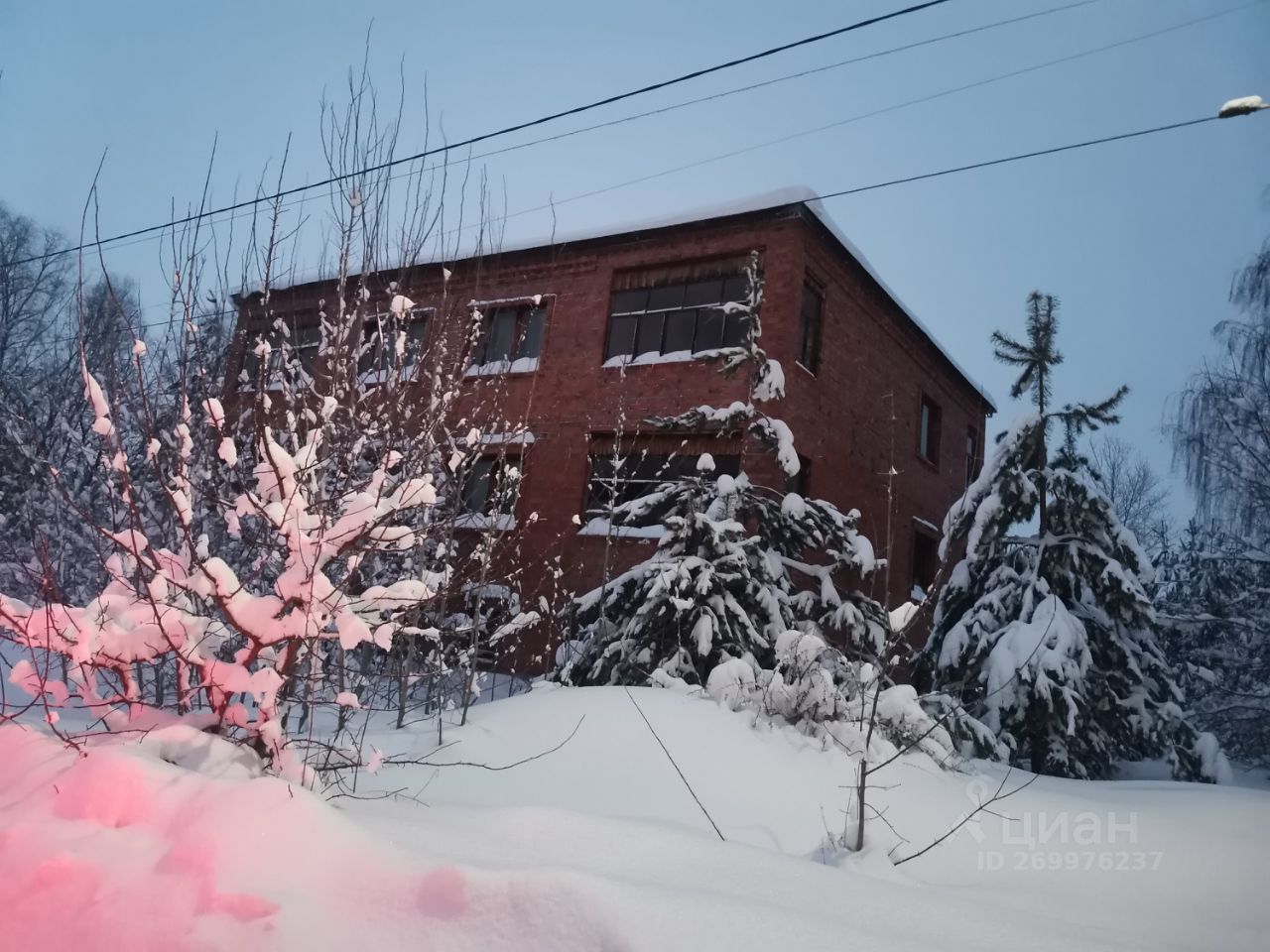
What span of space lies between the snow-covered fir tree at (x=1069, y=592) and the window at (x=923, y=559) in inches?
241

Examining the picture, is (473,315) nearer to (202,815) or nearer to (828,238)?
(202,815)

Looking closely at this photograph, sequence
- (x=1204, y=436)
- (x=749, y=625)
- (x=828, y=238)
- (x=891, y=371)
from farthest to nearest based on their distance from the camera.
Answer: (x=891, y=371), (x=1204, y=436), (x=828, y=238), (x=749, y=625)

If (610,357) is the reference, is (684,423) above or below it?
below

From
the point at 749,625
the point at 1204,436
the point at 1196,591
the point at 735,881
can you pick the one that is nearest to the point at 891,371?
the point at 1204,436

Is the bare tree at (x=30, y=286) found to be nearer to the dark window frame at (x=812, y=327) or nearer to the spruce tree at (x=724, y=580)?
the spruce tree at (x=724, y=580)

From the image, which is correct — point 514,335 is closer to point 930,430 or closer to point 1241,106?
point 930,430

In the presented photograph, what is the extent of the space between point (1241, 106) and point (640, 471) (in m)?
8.47

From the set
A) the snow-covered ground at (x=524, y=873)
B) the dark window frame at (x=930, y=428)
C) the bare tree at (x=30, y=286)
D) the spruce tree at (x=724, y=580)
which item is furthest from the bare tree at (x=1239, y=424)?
the bare tree at (x=30, y=286)

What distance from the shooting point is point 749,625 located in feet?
26.0

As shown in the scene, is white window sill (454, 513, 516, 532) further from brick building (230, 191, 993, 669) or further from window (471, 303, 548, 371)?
window (471, 303, 548, 371)

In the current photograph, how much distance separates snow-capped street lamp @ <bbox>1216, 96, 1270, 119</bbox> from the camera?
159 inches

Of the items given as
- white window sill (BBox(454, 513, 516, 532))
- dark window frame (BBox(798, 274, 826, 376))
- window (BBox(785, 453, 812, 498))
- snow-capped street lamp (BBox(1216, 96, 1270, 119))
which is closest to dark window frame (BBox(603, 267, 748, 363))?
dark window frame (BBox(798, 274, 826, 376))

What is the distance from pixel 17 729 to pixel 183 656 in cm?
66

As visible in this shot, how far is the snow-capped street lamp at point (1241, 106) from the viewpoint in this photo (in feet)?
13.3
